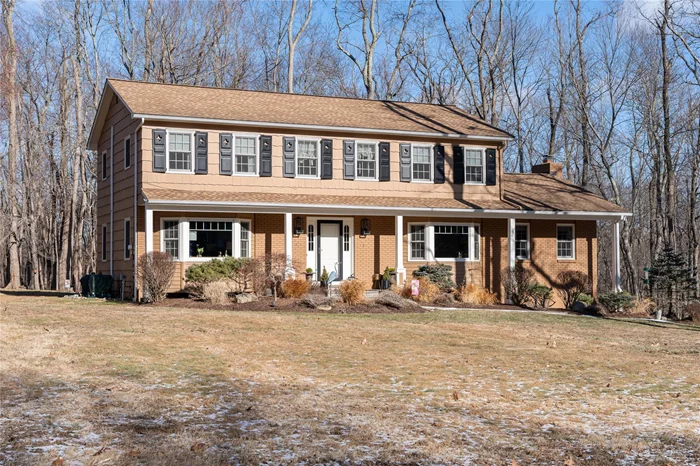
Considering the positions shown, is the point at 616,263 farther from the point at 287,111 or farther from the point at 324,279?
the point at 287,111

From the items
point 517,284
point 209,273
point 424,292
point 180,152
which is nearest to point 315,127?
point 180,152

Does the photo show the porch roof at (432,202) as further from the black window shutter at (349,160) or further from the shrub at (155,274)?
the shrub at (155,274)

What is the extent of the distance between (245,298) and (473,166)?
9522mm

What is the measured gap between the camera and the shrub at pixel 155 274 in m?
19.5

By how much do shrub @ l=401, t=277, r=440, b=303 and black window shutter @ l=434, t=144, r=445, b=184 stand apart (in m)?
3.85

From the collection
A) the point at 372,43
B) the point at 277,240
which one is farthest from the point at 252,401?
the point at 372,43

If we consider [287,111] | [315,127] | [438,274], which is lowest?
[438,274]

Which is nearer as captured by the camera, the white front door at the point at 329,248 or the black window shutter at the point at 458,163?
the white front door at the point at 329,248

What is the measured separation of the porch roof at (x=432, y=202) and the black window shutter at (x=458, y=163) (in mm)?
731

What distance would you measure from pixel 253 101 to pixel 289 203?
175 inches

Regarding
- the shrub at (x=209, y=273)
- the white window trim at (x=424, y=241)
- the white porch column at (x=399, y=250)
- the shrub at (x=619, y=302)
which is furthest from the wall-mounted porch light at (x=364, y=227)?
the shrub at (x=619, y=302)

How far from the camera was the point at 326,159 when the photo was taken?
76.2 ft

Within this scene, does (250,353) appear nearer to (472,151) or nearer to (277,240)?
(277,240)

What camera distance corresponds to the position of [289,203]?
21484 millimetres
